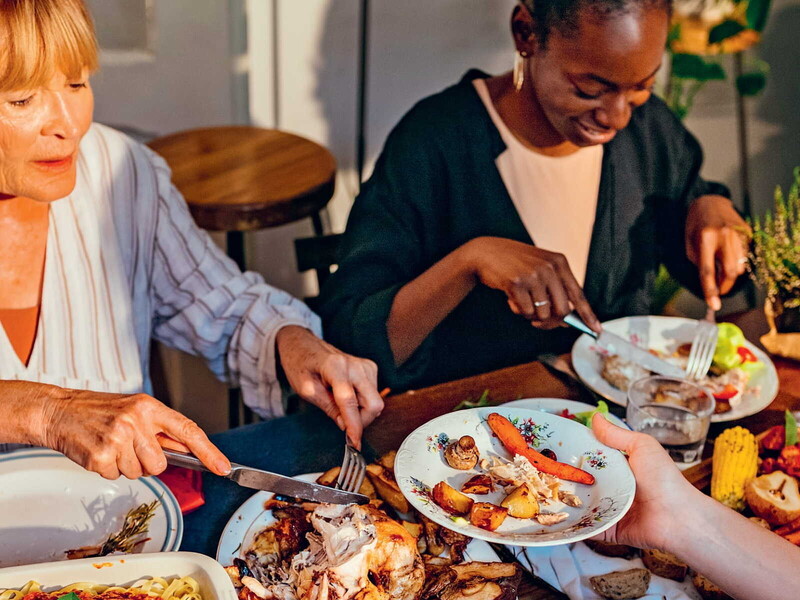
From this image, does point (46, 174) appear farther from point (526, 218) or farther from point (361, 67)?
point (361, 67)

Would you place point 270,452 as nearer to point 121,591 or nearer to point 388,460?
point 388,460

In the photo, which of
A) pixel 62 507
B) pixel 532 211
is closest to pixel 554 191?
pixel 532 211

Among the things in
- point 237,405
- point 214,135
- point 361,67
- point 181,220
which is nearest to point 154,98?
point 214,135

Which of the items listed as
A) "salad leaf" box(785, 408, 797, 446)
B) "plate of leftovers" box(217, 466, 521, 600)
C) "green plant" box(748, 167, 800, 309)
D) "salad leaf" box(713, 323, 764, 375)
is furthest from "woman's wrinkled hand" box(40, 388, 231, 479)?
"green plant" box(748, 167, 800, 309)

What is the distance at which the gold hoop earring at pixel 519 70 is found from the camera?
1.59 m

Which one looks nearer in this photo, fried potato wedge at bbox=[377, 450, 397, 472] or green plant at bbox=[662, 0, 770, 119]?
fried potato wedge at bbox=[377, 450, 397, 472]

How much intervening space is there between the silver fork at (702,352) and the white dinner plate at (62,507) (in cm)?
91

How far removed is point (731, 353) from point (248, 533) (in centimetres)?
92

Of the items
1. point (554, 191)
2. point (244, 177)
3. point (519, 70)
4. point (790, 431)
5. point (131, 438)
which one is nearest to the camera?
point (131, 438)

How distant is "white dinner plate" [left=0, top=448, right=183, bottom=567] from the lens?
1.01 m

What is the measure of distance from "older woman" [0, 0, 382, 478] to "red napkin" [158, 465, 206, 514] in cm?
12

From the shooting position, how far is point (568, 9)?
144 cm

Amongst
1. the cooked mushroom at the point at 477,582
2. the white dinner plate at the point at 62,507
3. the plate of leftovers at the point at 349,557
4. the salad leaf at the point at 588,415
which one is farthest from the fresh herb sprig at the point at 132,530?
the salad leaf at the point at 588,415

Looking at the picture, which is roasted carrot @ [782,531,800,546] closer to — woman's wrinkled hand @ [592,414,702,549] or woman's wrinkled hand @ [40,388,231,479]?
woman's wrinkled hand @ [592,414,702,549]
